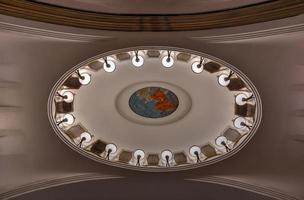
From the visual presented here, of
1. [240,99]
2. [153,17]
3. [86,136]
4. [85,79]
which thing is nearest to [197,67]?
[240,99]

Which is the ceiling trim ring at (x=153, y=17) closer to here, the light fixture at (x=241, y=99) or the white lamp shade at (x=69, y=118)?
the light fixture at (x=241, y=99)

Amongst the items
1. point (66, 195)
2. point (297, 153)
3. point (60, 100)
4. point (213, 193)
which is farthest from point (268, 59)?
point (66, 195)

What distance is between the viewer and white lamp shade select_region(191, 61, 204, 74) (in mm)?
7935

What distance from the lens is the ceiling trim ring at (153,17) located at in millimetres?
6297

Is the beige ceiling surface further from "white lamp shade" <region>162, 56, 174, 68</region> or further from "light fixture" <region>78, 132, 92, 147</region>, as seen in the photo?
"light fixture" <region>78, 132, 92, 147</region>

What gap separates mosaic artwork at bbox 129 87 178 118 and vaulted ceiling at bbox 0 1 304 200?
1221 mm

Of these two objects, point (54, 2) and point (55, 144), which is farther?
point (55, 144)

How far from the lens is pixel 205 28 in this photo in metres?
6.82

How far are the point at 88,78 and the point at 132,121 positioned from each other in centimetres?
144

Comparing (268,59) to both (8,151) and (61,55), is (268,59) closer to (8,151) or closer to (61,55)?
(61,55)

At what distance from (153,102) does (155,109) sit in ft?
0.55

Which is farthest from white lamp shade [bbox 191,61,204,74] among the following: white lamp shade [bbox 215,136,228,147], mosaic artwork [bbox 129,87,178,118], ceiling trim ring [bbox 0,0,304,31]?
white lamp shade [bbox 215,136,228,147]

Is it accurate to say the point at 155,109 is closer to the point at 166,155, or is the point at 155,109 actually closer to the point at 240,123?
the point at 166,155

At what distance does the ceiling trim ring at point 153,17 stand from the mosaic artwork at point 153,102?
2038 mm
